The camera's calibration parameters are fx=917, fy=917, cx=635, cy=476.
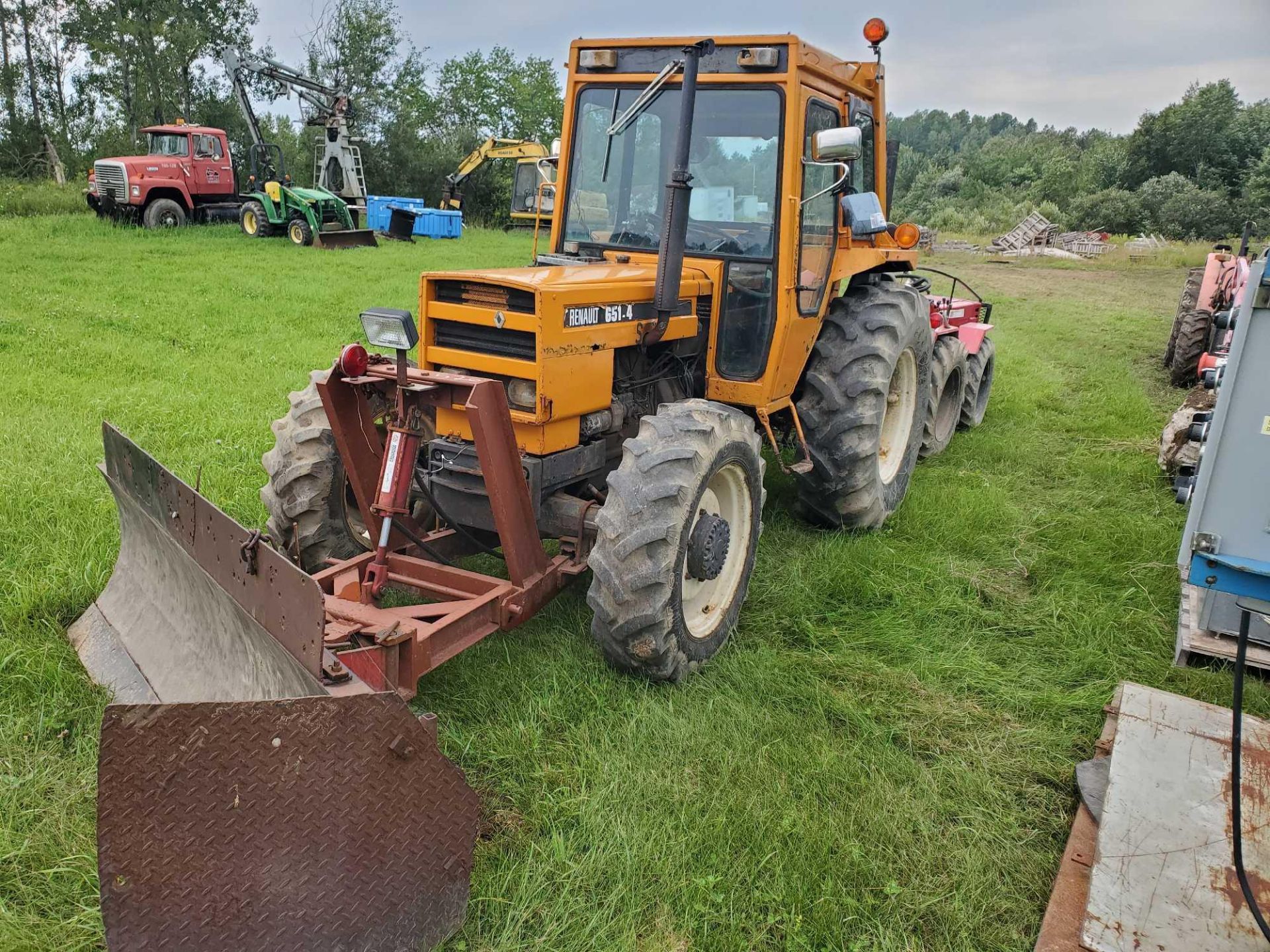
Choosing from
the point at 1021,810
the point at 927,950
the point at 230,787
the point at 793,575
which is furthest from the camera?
the point at 793,575

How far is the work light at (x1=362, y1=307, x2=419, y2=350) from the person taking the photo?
3.06m

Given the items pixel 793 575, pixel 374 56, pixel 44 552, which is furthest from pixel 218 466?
pixel 374 56

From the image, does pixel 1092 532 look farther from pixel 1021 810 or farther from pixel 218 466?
pixel 218 466

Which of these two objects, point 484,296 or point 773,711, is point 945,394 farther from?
point 484,296

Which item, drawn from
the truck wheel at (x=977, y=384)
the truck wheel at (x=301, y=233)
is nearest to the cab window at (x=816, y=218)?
the truck wheel at (x=977, y=384)

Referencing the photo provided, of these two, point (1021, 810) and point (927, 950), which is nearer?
point (927, 950)

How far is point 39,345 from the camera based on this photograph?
832 cm

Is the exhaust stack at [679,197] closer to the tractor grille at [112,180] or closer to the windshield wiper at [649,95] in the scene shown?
the windshield wiper at [649,95]

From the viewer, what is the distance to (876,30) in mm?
4965

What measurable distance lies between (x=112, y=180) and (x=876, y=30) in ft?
59.8

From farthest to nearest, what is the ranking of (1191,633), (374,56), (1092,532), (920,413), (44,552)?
(374,56) < (920,413) < (1092,532) < (44,552) < (1191,633)

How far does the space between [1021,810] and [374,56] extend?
133 feet

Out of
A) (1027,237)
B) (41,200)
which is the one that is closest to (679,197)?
(41,200)

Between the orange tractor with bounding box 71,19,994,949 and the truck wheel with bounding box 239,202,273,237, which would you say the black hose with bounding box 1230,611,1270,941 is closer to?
the orange tractor with bounding box 71,19,994,949
